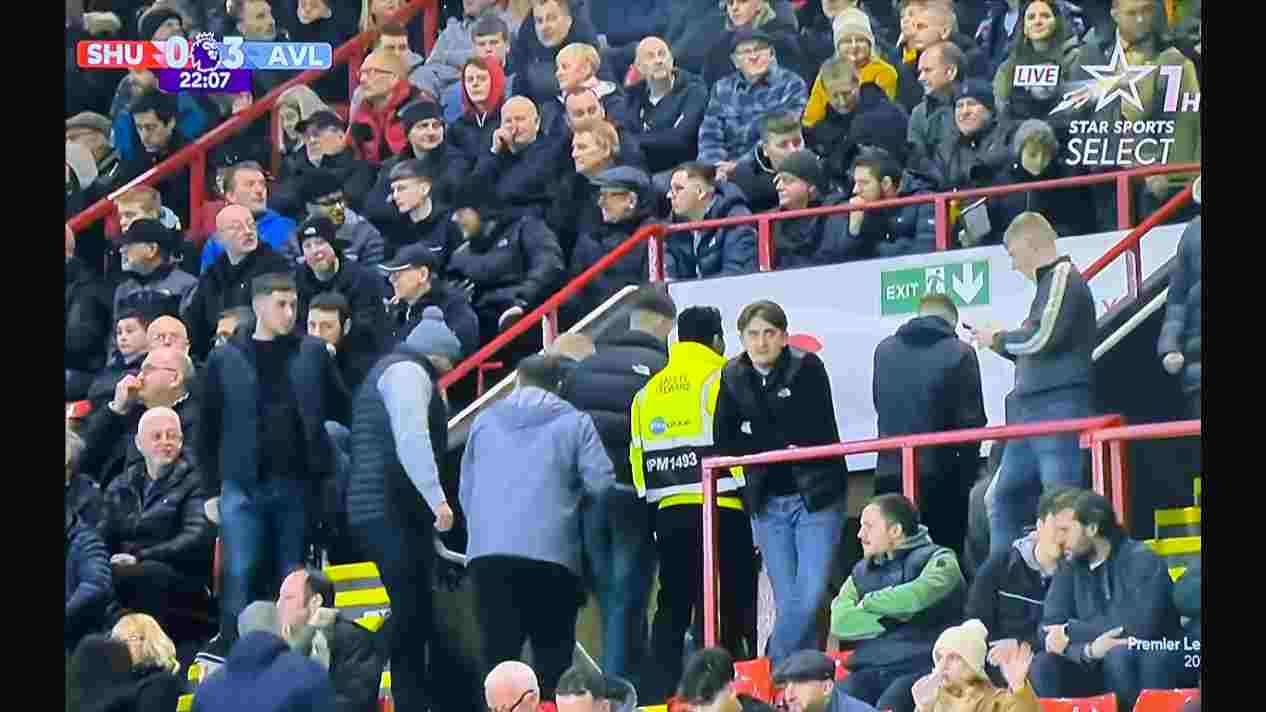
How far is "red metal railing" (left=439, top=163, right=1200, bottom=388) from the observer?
785cm

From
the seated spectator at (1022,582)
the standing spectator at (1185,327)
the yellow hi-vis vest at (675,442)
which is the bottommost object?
the seated spectator at (1022,582)

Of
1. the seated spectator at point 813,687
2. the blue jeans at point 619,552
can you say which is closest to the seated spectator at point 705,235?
the blue jeans at point 619,552

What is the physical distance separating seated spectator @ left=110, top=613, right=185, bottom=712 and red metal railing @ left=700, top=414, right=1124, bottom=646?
1669mm

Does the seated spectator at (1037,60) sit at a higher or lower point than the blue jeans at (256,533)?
higher

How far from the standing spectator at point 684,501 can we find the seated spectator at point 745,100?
66cm

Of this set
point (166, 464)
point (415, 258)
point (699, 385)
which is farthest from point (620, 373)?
point (166, 464)

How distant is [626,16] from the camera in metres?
8.02

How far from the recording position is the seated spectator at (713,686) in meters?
7.59

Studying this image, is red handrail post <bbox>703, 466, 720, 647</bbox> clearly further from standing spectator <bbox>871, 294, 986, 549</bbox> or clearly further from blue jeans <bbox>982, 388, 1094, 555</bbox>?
blue jeans <bbox>982, 388, 1094, 555</bbox>

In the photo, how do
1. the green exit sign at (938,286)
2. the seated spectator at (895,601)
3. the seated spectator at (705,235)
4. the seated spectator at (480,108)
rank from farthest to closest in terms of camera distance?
the seated spectator at (480,108) → the seated spectator at (705,235) → the green exit sign at (938,286) → the seated spectator at (895,601)

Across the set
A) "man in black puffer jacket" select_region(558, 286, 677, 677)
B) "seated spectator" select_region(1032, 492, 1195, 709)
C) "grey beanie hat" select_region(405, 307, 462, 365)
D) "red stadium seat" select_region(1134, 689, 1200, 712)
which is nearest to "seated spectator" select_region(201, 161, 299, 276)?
"grey beanie hat" select_region(405, 307, 462, 365)

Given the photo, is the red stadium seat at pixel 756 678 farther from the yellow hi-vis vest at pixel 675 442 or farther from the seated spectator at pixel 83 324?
the seated spectator at pixel 83 324

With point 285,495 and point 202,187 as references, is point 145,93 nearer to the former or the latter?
point 202,187

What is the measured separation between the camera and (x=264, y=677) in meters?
7.72
